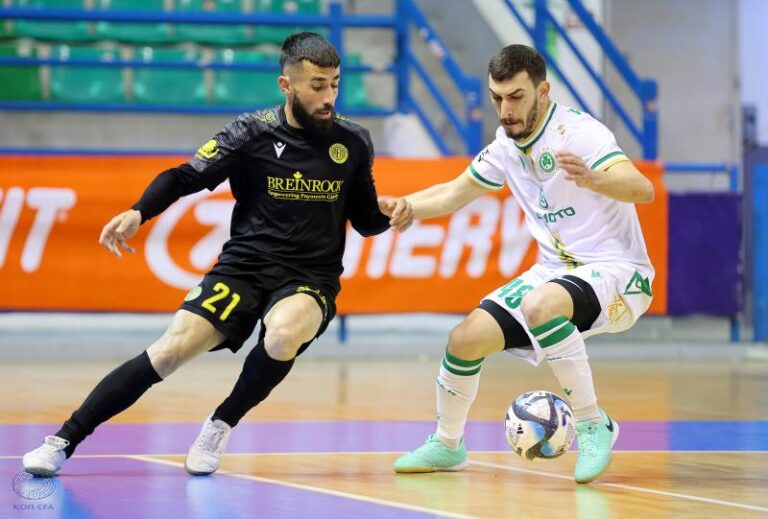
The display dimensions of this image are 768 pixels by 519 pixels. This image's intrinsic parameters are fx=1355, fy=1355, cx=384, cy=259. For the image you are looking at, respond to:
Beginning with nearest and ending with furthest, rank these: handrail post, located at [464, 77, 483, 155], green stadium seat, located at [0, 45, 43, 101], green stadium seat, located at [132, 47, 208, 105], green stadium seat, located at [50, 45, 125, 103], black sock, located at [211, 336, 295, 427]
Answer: black sock, located at [211, 336, 295, 427] < handrail post, located at [464, 77, 483, 155] < green stadium seat, located at [0, 45, 43, 101] < green stadium seat, located at [50, 45, 125, 103] < green stadium seat, located at [132, 47, 208, 105]

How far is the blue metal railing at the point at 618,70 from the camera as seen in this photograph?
13.0m

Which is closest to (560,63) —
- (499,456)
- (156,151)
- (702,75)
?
(702,75)

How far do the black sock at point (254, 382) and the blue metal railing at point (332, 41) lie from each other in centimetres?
746

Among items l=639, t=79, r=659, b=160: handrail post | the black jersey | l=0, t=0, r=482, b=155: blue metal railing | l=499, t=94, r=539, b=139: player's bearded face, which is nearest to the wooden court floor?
the black jersey

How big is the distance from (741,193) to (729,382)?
2969 mm

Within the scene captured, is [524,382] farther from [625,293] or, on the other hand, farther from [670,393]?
[625,293]

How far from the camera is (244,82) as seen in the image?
46.7ft

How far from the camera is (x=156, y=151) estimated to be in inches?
518

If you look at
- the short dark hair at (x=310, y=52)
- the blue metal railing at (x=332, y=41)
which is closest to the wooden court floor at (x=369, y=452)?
the short dark hair at (x=310, y=52)

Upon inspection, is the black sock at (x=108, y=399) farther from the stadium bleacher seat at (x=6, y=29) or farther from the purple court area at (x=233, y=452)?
the stadium bleacher seat at (x=6, y=29)

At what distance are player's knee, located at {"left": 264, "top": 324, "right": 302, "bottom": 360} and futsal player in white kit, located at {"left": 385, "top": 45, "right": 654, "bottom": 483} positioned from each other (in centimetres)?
69

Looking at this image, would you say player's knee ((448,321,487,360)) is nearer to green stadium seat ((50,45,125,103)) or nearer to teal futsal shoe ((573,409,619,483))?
teal futsal shoe ((573,409,619,483))

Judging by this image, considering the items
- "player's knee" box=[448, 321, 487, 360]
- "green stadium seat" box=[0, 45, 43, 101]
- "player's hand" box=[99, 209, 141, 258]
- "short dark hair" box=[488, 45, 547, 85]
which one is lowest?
"player's knee" box=[448, 321, 487, 360]

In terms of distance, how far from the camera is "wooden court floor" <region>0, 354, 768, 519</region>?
15.8ft
